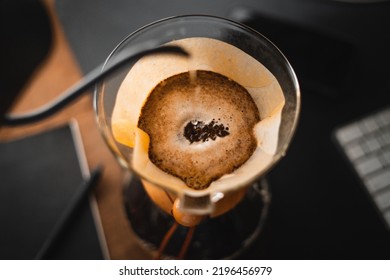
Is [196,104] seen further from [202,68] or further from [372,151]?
[372,151]

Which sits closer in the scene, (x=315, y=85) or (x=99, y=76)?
(x=99, y=76)

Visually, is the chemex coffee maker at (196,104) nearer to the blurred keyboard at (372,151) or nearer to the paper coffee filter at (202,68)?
the paper coffee filter at (202,68)

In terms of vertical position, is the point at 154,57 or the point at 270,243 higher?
the point at 154,57

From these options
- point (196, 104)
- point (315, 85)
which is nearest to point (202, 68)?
point (196, 104)

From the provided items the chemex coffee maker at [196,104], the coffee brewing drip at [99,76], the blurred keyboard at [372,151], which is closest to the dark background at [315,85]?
the blurred keyboard at [372,151]

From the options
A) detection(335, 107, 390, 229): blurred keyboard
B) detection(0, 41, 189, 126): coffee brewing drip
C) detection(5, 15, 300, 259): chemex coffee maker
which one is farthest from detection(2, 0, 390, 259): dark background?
detection(0, 41, 189, 126): coffee brewing drip

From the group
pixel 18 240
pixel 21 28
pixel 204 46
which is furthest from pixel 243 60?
pixel 18 240
